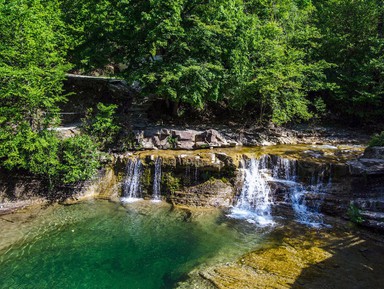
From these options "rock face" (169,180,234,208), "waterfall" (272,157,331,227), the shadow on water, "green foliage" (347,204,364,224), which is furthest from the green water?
"green foliage" (347,204,364,224)

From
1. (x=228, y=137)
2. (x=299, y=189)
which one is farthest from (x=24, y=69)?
(x=299, y=189)

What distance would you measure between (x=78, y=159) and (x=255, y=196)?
7.85 m

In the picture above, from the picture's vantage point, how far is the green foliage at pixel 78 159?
41.8 feet

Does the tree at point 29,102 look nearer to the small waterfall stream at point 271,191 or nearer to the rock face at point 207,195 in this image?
the rock face at point 207,195

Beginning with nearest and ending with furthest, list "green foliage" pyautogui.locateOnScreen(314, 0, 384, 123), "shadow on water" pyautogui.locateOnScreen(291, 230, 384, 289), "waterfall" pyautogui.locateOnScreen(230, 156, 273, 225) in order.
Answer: "shadow on water" pyautogui.locateOnScreen(291, 230, 384, 289), "waterfall" pyautogui.locateOnScreen(230, 156, 273, 225), "green foliage" pyautogui.locateOnScreen(314, 0, 384, 123)

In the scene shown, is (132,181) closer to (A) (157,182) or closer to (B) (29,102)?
(A) (157,182)

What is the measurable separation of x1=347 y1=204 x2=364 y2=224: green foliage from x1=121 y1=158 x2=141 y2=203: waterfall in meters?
8.47

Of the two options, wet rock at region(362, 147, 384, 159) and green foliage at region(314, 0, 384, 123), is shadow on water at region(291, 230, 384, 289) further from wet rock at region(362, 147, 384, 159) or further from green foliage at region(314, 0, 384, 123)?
green foliage at region(314, 0, 384, 123)

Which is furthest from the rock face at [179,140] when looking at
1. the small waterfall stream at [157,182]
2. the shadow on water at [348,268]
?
the shadow on water at [348,268]

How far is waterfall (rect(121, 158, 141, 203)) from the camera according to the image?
43.8 feet

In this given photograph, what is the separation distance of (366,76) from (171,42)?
11.6m

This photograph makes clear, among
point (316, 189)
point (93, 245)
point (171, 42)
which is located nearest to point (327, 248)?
point (316, 189)

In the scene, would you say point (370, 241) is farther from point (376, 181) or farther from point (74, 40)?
point (74, 40)

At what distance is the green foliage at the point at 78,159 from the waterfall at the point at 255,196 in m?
6.57
